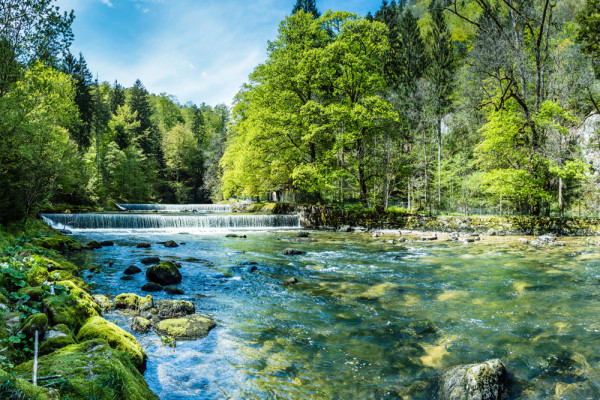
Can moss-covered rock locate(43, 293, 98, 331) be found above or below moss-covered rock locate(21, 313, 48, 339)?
below

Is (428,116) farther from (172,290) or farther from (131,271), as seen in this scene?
(172,290)

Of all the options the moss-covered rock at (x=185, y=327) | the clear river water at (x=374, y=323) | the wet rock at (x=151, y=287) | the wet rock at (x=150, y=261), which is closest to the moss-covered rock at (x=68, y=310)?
the clear river water at (x=374, y=323)

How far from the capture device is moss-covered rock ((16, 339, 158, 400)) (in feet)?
7.54

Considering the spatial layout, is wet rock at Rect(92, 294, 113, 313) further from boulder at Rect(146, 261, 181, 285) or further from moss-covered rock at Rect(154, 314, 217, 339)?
boulder at Rect(146, 261, 181, 285)

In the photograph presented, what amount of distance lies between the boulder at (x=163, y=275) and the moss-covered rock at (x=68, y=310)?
346cm

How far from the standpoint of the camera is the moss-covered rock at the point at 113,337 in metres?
3.87

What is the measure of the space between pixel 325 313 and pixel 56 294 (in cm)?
443

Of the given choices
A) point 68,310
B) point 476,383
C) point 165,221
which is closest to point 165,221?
point 165,221

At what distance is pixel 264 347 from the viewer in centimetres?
484

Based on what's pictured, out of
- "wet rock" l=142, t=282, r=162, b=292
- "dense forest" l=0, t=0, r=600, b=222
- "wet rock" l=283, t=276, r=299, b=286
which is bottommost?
"wet rock" l=283, t=276, r=299, b=286

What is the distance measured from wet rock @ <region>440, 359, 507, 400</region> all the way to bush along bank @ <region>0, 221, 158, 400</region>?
10.5 ft

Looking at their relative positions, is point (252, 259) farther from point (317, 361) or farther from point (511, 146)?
point (511, 146)

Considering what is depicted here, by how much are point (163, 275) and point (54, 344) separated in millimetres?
4998

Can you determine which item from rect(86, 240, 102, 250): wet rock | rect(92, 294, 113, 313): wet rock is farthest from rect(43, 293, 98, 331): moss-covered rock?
rect(86, 240, 102, 250): wet rock
